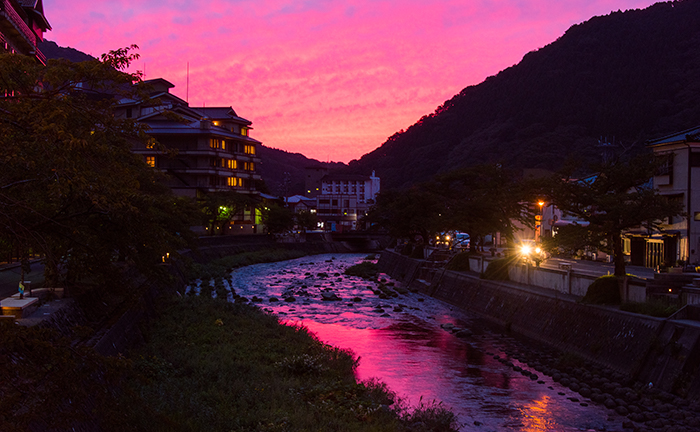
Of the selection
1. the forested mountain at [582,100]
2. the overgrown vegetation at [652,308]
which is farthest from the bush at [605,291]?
the forested mountain at [582,100]

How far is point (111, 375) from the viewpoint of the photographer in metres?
8.38

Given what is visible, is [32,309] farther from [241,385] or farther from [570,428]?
[570,428]

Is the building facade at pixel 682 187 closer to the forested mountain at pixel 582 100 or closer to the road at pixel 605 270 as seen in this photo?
the road at pixel 605 270

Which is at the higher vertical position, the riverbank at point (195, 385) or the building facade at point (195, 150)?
the building facade at point (195, 150)

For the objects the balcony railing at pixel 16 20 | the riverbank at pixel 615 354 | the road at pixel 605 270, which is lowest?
the riverbank at pixel 615 354

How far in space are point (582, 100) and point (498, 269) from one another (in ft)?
370

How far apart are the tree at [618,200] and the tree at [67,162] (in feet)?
73.6

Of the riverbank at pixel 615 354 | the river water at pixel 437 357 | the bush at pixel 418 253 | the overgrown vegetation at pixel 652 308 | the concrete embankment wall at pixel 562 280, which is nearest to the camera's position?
the riverbank at pixel 615 354

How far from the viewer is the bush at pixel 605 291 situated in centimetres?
2617

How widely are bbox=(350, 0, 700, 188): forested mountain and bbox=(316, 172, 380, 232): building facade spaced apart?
1611cm

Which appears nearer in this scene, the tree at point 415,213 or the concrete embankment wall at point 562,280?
the concrete embankment wall at point 562,280

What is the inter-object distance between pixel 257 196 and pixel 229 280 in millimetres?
45759

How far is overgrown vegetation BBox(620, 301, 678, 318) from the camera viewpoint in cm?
2219

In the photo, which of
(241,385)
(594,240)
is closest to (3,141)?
(241,385)
